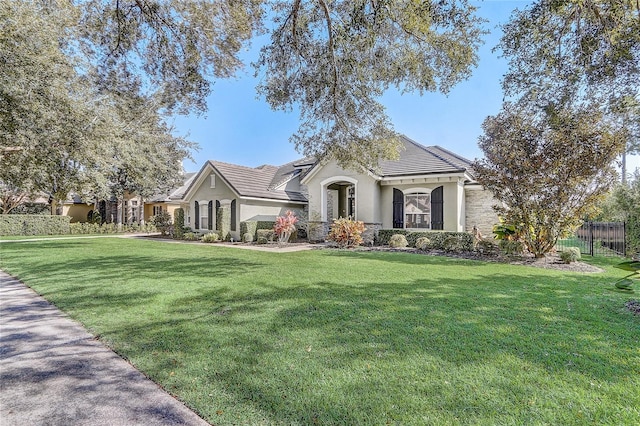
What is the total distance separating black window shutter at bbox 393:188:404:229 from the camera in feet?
62.0

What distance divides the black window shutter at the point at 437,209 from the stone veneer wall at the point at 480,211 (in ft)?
6.81

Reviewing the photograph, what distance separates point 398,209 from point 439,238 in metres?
3.42

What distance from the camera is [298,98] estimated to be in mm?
10664

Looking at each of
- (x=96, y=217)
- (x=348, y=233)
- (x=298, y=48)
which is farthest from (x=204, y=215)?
(x=96, y=217)

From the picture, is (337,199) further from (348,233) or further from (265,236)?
(348,233)

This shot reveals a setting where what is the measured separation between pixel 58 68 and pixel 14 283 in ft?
19.9

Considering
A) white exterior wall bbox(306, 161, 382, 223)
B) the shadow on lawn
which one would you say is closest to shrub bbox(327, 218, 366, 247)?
white exterior wall bbox(306, 161, 382, 223)

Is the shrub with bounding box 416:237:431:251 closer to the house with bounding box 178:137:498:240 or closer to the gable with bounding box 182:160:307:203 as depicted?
the house with bounding box 178:137:498:240

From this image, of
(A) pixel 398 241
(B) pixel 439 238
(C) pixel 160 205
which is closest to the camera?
(B) pixel 439 238

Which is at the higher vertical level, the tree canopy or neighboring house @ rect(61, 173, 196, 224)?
the tree canopy

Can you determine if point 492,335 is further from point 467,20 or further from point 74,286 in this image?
point 74,286

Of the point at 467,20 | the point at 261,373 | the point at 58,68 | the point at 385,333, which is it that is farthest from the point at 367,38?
the point at 58,68

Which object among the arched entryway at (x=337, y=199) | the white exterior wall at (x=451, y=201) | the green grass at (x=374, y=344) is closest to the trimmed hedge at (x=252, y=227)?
the arched entryway at (x=337, y=199)

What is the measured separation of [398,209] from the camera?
19.0 metres
